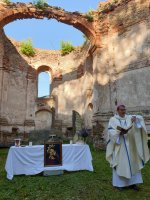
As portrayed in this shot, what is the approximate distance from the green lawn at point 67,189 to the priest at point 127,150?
24cm

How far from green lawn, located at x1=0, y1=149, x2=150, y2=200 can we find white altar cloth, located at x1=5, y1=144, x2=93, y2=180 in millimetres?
236

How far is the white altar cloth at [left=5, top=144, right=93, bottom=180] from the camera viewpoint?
560 cm

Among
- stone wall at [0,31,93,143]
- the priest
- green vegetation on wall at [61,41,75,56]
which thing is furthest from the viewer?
green vegetation on wall at [61,41,75,56]

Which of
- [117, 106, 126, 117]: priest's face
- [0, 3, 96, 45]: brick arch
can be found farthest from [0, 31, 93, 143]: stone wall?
[117, 106, 126, 117]: priest's face

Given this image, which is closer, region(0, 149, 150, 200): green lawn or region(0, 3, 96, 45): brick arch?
region(0, 149, 150, 200): green lawn

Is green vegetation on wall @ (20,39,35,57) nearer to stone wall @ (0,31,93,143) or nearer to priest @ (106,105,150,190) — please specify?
stone wall @ (0,31,93,143)

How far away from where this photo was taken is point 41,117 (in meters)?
20.0

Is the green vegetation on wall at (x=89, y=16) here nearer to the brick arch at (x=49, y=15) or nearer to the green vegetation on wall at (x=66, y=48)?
the brick arch at (x=49, y=15)

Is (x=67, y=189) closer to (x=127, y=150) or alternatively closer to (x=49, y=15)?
(x=127, y=150)

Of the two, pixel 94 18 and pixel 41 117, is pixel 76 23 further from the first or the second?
pixel 41 117

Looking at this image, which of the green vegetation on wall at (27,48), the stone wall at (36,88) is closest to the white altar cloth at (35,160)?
the stone wall at (36,88)

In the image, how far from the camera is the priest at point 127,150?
4366 millimetres

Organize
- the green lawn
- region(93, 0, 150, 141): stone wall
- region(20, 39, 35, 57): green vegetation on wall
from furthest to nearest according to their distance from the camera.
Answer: region(20, 39, 35, 57): green vegetation on wall < region(93, 0, 150, 141): stone wall < the green lawn

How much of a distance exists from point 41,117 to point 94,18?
396 inches
